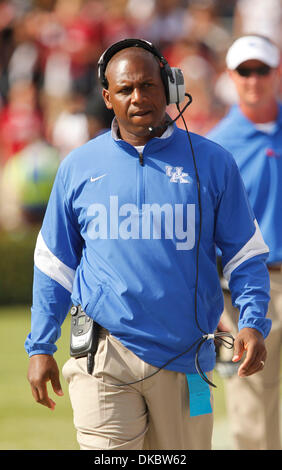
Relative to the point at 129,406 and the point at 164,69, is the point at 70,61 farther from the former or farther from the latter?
the point at 129,406

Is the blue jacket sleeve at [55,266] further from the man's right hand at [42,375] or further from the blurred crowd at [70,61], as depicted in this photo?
the blurred crowd at [70,61]

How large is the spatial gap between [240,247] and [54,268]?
0.75 metres

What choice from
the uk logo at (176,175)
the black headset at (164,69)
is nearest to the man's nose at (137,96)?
the black headset at (164,69)

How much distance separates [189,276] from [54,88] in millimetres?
11623

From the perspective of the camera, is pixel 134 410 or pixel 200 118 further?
pixel 200 118

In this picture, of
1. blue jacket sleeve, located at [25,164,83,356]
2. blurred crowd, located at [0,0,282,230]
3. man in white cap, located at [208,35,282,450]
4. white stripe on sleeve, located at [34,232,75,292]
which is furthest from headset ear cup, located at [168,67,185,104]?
blurred crowd, located at [0,0,282,230]

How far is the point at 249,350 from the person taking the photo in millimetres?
3406

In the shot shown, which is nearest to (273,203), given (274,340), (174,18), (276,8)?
(274,340)

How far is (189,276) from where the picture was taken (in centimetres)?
352

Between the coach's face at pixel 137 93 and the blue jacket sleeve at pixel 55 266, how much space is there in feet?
1.21

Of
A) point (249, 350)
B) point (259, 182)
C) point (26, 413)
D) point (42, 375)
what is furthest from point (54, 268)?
point (26, 413)

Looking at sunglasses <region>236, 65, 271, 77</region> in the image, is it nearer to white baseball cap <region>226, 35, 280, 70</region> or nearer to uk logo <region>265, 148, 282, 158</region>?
white baseball cap <region>226, 35, 280, 70</region>
